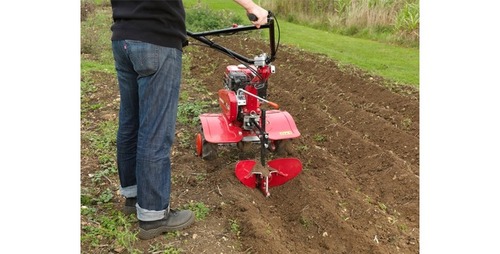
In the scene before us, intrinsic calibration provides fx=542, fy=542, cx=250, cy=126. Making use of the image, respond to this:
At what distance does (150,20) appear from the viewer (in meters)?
3.16

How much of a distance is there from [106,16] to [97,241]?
35.2 ft

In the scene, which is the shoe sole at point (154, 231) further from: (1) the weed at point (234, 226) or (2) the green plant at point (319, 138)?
(2) the green plant at point (319, 138)

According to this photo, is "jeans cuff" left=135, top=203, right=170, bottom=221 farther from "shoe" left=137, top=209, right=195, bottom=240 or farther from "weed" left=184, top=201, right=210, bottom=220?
"weed" left=184, top=201, right=210, bottom=220

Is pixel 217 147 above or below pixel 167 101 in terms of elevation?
below

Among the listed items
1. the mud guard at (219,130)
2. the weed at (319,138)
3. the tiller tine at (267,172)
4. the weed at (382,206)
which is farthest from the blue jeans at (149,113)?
the weed at (319,138)

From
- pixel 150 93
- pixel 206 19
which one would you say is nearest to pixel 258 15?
pixel 150 93

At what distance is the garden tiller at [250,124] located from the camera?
13.7 feet

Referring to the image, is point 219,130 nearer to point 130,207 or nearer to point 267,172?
point 267,172

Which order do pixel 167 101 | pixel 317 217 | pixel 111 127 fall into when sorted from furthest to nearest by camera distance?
pixel 111 127 → pixel 317 217 → pixel 167 101

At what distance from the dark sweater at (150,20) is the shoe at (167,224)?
1.15 metres

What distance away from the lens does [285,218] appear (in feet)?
12.9

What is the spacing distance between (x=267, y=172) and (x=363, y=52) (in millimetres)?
6225

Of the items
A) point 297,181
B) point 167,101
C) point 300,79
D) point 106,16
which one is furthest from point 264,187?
point 106,16

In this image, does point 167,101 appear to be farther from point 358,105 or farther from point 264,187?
point 358,105
